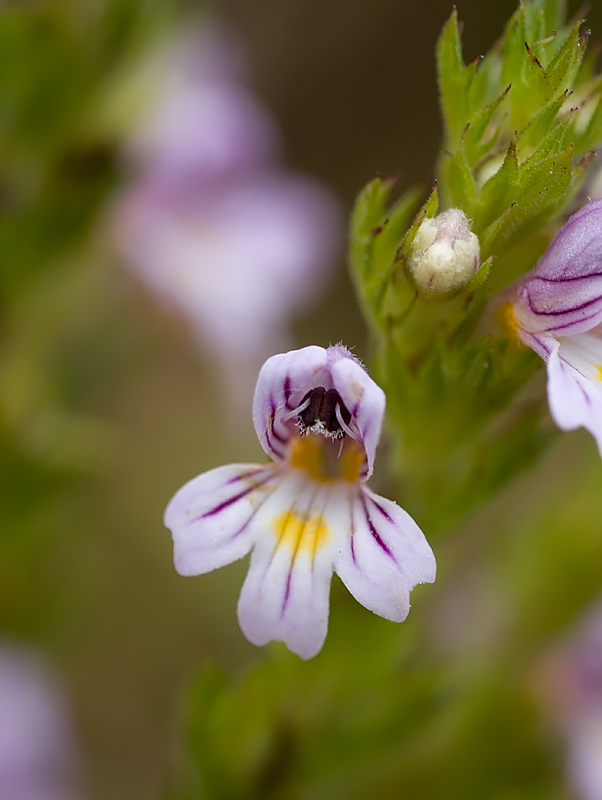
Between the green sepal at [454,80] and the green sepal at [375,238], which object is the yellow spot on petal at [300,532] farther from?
the green sepal at [454,80]

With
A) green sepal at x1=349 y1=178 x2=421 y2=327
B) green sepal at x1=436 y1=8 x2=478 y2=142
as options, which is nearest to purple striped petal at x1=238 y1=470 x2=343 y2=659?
green sepal at x1=349 y1=178 x2=421 y2=327

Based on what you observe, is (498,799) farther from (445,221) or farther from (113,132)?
(113,132)

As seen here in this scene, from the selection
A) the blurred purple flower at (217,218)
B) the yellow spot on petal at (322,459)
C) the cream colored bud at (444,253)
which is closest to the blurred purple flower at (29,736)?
the blurred purple flower at (217,218)

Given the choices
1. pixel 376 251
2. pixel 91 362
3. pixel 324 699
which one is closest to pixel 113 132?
pixel 91 362

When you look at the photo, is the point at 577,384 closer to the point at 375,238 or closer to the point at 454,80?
the point at 375,238

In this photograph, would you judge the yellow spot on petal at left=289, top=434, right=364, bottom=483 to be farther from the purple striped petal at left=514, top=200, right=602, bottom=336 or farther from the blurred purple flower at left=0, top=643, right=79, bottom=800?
the blurred purple flower at left=0, top=643, right=79, bottom=800

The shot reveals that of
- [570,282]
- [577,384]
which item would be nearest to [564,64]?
[570,282]
